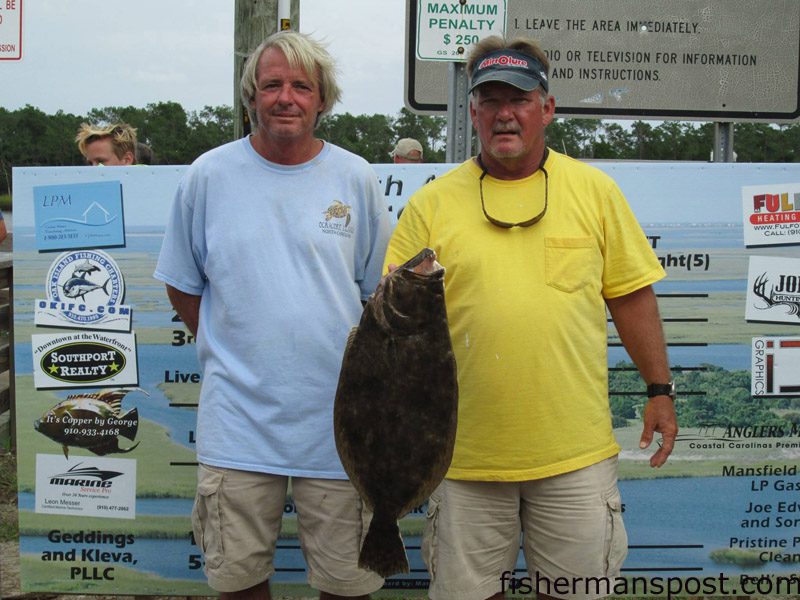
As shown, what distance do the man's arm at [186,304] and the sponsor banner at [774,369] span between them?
2.37 metres

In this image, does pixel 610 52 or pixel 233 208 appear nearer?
pixel 233 208

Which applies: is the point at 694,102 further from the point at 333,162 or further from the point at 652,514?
the point at 333,162

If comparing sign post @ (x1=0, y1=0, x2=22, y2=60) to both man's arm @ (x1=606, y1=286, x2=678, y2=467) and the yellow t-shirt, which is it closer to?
the yellow t-shirt

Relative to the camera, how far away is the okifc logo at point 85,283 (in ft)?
13.1

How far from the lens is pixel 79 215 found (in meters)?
3.96

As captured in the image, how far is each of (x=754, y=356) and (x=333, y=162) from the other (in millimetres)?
2110

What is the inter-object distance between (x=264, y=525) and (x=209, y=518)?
0.18m

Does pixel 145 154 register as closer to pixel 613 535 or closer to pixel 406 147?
pixel 406 147

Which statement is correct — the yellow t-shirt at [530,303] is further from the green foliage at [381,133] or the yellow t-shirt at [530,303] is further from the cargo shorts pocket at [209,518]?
the green foliage at [381,133]

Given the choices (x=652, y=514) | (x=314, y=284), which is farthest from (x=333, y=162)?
(x=652, y=514)

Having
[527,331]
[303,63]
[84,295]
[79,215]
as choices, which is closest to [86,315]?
[84,295]

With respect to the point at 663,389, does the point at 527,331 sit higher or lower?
higher

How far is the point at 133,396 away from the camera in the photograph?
13.1ft

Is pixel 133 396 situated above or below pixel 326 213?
below
